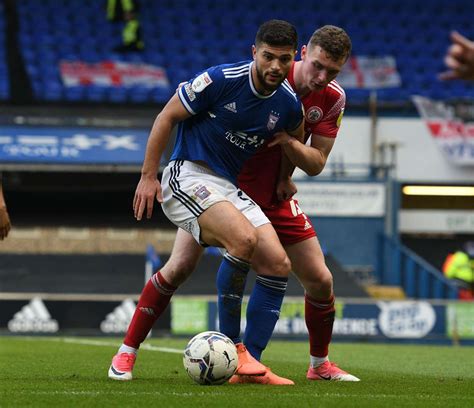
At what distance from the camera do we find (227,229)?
6.17m

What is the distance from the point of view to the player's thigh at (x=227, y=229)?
20.1 feet

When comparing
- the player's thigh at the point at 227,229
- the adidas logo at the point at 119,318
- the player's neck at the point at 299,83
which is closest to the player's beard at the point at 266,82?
the player's neck at the point at 299,83

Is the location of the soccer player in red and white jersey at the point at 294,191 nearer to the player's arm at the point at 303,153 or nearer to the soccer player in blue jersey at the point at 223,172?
the player's arm at the point at 303,153

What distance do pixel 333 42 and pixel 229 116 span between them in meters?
0.73

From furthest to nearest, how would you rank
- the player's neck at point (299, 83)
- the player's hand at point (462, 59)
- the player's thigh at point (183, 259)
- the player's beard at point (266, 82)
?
the player's neck at point (299, 83), the player's thigh at point (183, 259), the player's beard at point (266, 82), the player's hand at point (462, 59)

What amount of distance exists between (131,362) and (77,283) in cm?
1399

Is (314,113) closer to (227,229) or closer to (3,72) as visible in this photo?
(227,229)

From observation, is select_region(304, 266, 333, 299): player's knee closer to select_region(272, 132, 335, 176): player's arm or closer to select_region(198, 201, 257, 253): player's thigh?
select_region(272, 132, 335, 176): player's arm

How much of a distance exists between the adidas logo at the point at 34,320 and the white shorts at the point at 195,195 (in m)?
11.6

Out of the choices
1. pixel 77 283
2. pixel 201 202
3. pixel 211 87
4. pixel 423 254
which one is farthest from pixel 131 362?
pixel 423 254

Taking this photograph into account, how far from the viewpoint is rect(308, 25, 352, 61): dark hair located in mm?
6488

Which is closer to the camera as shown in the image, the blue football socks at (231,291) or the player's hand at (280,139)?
the blue football socks at (231,291)

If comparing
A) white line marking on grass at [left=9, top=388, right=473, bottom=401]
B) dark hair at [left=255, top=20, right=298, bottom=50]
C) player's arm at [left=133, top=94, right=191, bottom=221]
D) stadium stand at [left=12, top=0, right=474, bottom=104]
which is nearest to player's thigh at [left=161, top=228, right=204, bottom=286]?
player's arm at [left=133, top=94, right=191, bottom=221]

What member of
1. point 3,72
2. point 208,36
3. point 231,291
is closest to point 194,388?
point 231,291
